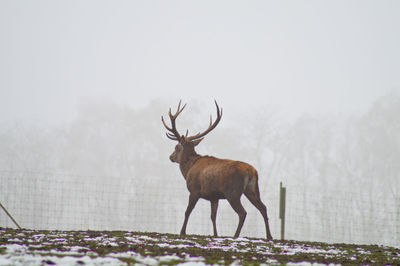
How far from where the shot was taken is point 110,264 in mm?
4992

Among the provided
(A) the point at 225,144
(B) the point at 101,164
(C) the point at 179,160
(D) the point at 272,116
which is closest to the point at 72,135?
(B) the point at 101,164

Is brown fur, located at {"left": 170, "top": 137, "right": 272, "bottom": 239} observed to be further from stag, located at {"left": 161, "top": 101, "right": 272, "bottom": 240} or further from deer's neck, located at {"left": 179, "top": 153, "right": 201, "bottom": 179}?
deer's neck, located at {"left": 179, "top": 153, "right": 201, "bottom": 179}

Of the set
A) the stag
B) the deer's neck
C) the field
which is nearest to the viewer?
the field

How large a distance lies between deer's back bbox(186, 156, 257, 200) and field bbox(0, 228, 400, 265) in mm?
1154

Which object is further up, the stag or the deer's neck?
the deer's neck

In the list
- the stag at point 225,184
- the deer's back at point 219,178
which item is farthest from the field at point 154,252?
the deer's back at point 219,178

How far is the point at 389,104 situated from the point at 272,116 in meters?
6.98

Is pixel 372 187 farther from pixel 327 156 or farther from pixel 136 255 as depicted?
pixel 136 255

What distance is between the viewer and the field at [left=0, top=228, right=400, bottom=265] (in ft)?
17.3

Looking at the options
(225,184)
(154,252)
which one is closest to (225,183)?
(225,184)

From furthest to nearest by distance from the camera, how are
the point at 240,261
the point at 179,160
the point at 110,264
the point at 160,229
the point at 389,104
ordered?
the point at 389,104
the point at 160,229
the point at 179,160
the point at 240,261
the point at 110,264

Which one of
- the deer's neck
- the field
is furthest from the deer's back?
the field

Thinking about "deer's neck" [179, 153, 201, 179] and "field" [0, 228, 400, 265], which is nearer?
"field" [0, 228, 400, 265]

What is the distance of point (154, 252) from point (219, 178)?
3.48m
